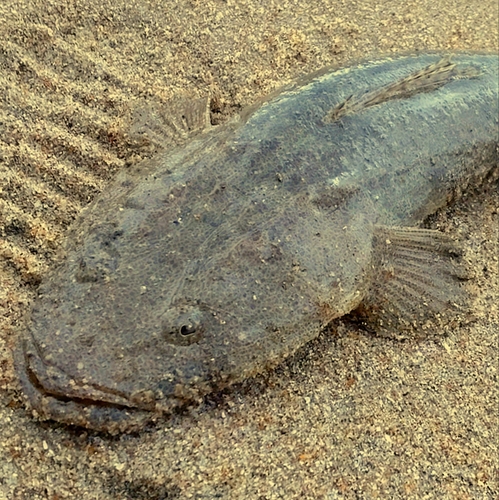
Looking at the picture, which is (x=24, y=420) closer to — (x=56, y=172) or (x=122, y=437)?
(x=122, y=437)

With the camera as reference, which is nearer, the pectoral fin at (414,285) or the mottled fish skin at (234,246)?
the mottled fish skin at (234,246)

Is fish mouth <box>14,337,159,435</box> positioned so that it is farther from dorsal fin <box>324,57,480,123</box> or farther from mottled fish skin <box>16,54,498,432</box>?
dorsal fin <box>324,57,480,123</box>

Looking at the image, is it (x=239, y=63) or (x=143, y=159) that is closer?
(x=143, y=159)

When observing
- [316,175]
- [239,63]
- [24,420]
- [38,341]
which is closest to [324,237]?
[316,175]

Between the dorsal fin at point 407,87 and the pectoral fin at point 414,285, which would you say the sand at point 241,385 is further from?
the dorsal fin at point 407,87

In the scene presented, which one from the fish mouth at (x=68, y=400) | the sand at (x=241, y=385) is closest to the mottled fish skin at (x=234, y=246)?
the fish mouth at (x=68, y=400)

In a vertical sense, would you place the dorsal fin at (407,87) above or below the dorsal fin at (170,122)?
above

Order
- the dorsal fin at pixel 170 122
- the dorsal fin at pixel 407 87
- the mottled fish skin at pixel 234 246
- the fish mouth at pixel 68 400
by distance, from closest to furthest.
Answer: the fish mouth at pixel 68 400
the mottled fish skin at pixel 234 246
the dorsal fin at pixel 407 87
the dorsal fin at pixel 170 122
